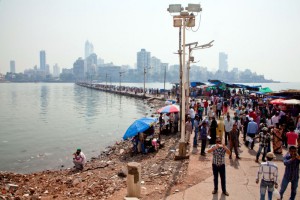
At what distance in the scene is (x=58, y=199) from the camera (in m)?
8.41

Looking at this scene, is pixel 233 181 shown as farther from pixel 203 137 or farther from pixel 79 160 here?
pixel 79 160

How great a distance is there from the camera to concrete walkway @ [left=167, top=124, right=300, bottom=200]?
723cm

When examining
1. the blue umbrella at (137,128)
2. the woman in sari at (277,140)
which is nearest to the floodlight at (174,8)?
the blue umbrella at (137,128)

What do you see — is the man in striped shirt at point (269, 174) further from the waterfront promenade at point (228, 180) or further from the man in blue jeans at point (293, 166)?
the waterfront promenade at point (228, 180)

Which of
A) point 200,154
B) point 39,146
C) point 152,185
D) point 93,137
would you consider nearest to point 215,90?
point 93,137

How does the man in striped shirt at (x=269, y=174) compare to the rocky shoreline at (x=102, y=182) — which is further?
the rocky shoreline at (x=102, y=182)

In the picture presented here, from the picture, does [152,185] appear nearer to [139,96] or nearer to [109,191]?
[109,191]

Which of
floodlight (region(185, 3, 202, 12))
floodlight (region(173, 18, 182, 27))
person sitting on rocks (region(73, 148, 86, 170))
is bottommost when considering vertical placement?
person sitting on rocks (region(73, 148, 86, 170))

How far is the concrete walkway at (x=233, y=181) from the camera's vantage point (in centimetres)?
723

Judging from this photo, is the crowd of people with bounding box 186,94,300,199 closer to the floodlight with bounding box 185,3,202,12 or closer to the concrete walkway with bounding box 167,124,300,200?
the concrete walkway with bounding box 167,124,300,200

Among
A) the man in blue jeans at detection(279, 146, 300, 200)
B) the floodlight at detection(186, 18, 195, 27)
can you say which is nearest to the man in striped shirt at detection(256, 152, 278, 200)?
the man in blue jeans at detection(279, 146, 300, 200)

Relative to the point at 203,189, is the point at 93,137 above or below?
below

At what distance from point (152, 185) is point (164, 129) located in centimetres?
844

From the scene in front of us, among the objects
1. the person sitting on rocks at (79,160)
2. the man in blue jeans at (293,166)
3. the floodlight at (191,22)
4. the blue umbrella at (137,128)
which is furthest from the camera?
the person sitting on rocks at (79,160)
